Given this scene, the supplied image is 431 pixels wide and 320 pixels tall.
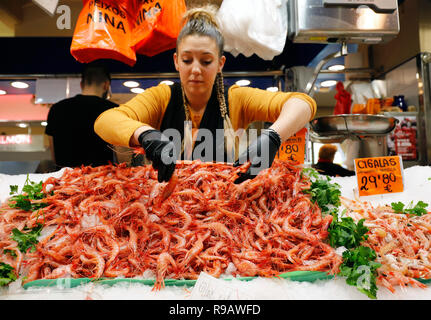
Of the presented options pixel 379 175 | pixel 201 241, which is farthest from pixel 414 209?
pixel 201 241

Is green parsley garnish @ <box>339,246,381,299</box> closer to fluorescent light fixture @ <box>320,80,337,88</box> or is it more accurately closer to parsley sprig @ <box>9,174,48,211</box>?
parsley sprig @ <box>9,174,48,211</box>

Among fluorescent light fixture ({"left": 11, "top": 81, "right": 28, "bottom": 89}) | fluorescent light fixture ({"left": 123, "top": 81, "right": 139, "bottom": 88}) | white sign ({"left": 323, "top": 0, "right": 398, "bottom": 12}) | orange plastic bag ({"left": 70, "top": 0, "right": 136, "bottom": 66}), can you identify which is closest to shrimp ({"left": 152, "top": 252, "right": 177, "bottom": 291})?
orange plastic bag ({"left": 70, "top": 0, "right": 136, "bottom": 66})

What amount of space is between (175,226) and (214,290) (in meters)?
0.36

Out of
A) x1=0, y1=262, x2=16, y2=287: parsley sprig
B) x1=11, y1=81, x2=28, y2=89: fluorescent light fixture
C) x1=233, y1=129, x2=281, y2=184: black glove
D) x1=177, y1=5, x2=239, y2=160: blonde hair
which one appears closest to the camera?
x1=0, y1=262, x2=16, y2=287: parsley sprig

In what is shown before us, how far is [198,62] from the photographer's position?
1.51 m

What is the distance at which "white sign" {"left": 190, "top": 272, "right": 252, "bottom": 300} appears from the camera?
889 millimetres

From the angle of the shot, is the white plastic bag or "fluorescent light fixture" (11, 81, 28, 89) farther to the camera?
"fluorescent light fixture" (11, 81, 28, 89)

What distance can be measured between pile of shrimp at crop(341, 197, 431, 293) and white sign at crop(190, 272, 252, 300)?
20.0 inches

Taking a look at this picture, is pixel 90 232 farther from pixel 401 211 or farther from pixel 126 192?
pixel 401 211

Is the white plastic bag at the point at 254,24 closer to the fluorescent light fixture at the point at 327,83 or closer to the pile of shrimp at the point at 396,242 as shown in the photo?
the pile of shrimp at the point at 396,242
